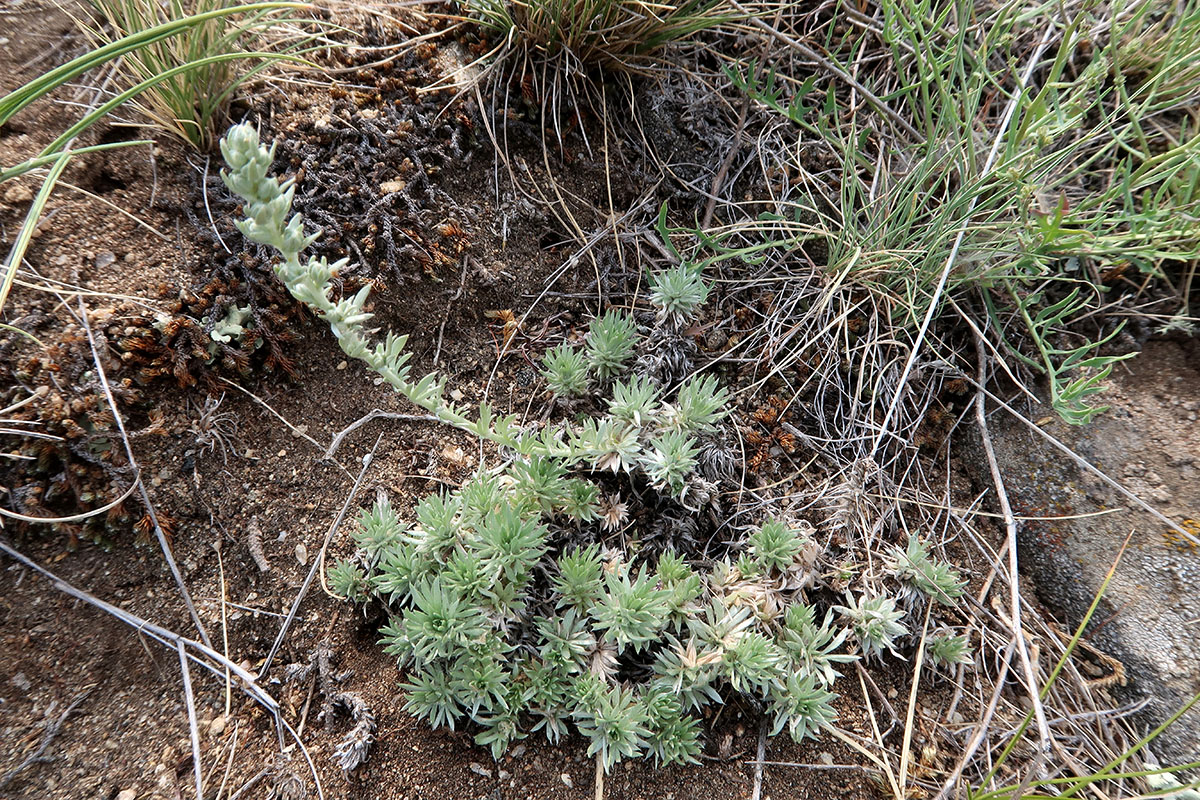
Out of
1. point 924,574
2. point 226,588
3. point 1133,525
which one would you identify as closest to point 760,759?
point 924,574

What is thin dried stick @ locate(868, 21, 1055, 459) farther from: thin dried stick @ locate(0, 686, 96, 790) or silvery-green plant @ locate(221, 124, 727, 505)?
thin dried stick @ locate(0, 686, 96, 790)

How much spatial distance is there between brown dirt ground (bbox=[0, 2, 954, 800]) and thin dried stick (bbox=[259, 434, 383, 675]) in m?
0.03

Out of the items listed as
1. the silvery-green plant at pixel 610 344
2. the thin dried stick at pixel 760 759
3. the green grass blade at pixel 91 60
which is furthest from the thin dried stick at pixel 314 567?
the thin dried stick at pixel 760 759

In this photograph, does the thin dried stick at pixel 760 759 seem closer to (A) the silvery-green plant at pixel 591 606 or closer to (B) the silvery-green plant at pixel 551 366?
(A) the silvery-green plant at pixel 591 606

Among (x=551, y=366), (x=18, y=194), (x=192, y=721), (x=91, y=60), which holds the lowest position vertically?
(x=192, y=721)

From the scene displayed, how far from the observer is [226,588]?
2072 millimetres

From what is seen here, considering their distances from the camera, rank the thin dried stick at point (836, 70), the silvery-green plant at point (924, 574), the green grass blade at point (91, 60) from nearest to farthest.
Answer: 1. the green grass blade at point (91, 60)
2. the silvery-green plant at point (924, 574)
3. the thin dried stick at point (836, 70)

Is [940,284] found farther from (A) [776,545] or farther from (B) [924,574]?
(A) [776,545]

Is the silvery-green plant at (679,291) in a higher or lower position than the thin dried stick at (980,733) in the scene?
higher

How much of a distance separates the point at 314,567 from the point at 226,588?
0.26 m

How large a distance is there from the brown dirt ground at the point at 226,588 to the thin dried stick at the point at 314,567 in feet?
0.09

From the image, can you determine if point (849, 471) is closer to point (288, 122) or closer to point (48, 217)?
point (288, 122)

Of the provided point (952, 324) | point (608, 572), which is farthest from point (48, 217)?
point (952, 324)

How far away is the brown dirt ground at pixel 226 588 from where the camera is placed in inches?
72.7
